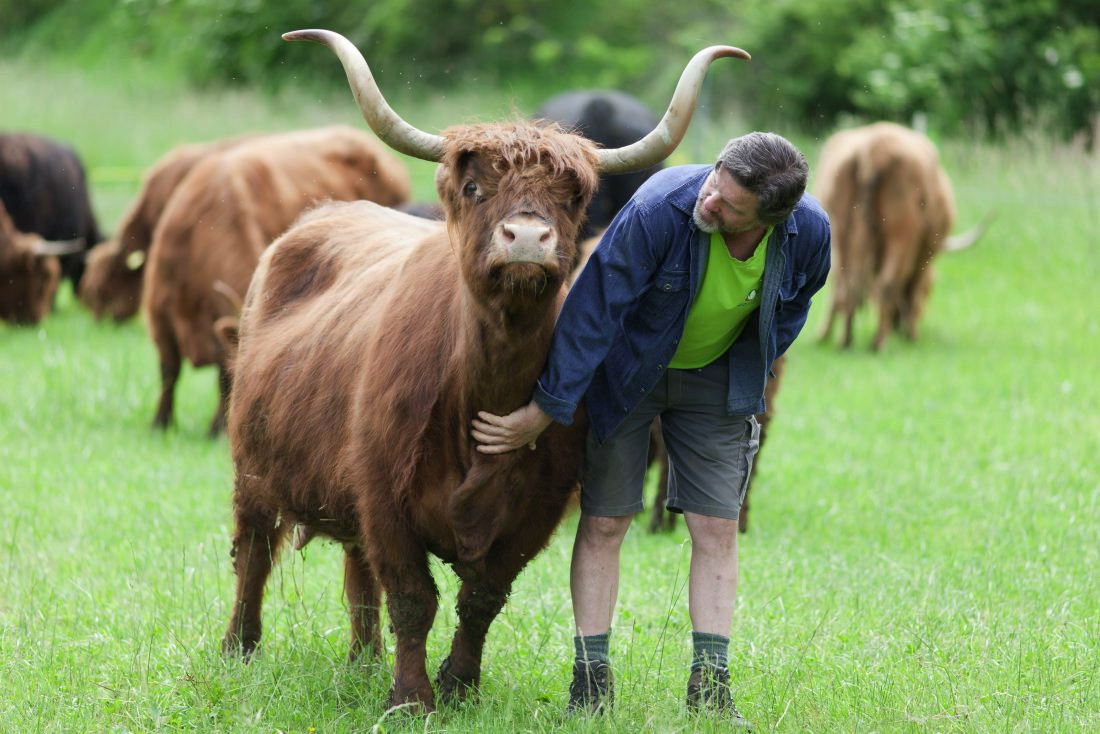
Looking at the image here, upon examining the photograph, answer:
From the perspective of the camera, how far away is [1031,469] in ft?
29.4

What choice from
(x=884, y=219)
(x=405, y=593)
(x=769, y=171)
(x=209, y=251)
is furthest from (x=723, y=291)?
(x=884, y=219)

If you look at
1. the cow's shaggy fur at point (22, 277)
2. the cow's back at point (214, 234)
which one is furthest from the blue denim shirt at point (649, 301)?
the cow's shaggy fur at point (22, 277)

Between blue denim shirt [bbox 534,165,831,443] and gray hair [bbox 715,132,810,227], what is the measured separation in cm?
22

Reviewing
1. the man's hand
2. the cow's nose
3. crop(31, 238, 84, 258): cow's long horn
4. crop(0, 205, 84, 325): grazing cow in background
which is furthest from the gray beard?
crop(31, 238, 84, 258): cow's long horn

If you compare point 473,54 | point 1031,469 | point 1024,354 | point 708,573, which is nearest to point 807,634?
point 708,573

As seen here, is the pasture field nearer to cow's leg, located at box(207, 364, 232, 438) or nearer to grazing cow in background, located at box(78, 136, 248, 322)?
cow's leg, located at box(207, 364, 232, 438)

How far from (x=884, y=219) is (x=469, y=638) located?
10.2 metres

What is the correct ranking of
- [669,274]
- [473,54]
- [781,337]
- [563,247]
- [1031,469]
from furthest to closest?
[473,54], [1031,469], [781,337], [669,274], [563,247]

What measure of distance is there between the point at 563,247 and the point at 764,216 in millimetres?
675

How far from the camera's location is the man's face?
14.2ft

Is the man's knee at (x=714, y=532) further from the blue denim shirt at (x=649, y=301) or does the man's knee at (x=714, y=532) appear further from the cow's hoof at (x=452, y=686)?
the cow's hoof at (x=452, y=686)

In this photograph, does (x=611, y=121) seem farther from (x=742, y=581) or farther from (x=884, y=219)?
(x=742, y=581)

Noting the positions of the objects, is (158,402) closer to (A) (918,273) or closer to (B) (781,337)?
(B) (781,337)

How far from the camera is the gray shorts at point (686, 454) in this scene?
4.77 m
